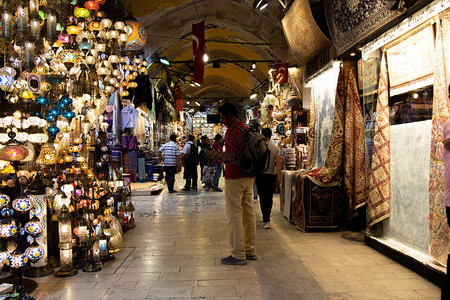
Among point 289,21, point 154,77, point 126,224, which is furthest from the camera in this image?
point 154,77

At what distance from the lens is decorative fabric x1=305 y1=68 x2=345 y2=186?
15.2ft

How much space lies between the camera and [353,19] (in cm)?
398

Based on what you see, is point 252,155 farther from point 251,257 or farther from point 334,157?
point 334,157

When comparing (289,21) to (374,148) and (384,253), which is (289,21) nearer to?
(374,148)

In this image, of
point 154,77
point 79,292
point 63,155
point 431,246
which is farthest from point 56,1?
point 154,77

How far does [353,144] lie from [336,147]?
230 millimetres

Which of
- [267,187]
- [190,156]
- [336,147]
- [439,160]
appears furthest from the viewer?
[190,156]

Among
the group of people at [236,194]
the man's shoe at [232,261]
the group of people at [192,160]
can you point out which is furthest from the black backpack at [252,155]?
the group of people at [192,160]

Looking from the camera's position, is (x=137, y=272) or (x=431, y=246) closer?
(x=431, y=246)

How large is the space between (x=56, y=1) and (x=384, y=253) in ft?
14.0

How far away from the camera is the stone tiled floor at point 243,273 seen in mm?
2738

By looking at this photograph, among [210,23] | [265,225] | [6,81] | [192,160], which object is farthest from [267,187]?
[210,23]

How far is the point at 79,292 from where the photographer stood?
9.19 feet

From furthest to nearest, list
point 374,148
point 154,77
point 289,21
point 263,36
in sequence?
point 154,77
point 263,36
point 289,21
point 374,148
